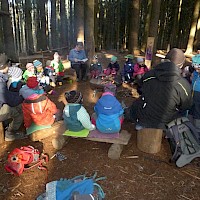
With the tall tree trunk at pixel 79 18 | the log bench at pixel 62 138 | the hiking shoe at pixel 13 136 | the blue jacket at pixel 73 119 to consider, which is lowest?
the hiking shoe at pixel 13 136

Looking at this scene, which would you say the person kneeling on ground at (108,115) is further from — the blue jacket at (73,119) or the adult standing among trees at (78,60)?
the adult standing among trees at (78,60)

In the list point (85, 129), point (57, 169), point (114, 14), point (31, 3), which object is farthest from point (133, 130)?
point (114, 14)

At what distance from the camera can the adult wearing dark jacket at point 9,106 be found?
12.8 feet

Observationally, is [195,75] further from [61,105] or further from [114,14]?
[114,14]

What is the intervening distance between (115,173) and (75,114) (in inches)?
44.5

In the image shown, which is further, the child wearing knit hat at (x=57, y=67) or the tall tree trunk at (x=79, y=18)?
the tall tree trunk at (x=79, y=18)

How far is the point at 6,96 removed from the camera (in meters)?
3.96

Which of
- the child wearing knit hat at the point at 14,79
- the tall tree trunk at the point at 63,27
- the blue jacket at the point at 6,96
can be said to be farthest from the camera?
the tall tree trunk at the point at 63,27

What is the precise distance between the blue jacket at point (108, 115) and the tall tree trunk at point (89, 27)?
5607 mm

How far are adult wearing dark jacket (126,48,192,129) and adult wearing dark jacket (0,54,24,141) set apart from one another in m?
2.29

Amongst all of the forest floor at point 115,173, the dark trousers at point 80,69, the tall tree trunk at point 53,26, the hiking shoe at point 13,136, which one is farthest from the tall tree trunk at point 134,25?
the hiking shoe at point 13,136

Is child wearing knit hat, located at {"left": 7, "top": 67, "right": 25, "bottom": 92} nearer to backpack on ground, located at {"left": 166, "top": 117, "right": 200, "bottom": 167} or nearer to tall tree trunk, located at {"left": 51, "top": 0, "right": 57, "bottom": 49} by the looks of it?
backpack on ground, located at {"left": 166, "top": 117, "right": 200, "bottom": 167}

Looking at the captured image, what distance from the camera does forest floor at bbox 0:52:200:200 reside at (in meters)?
2.99

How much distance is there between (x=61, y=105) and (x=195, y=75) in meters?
3.42
